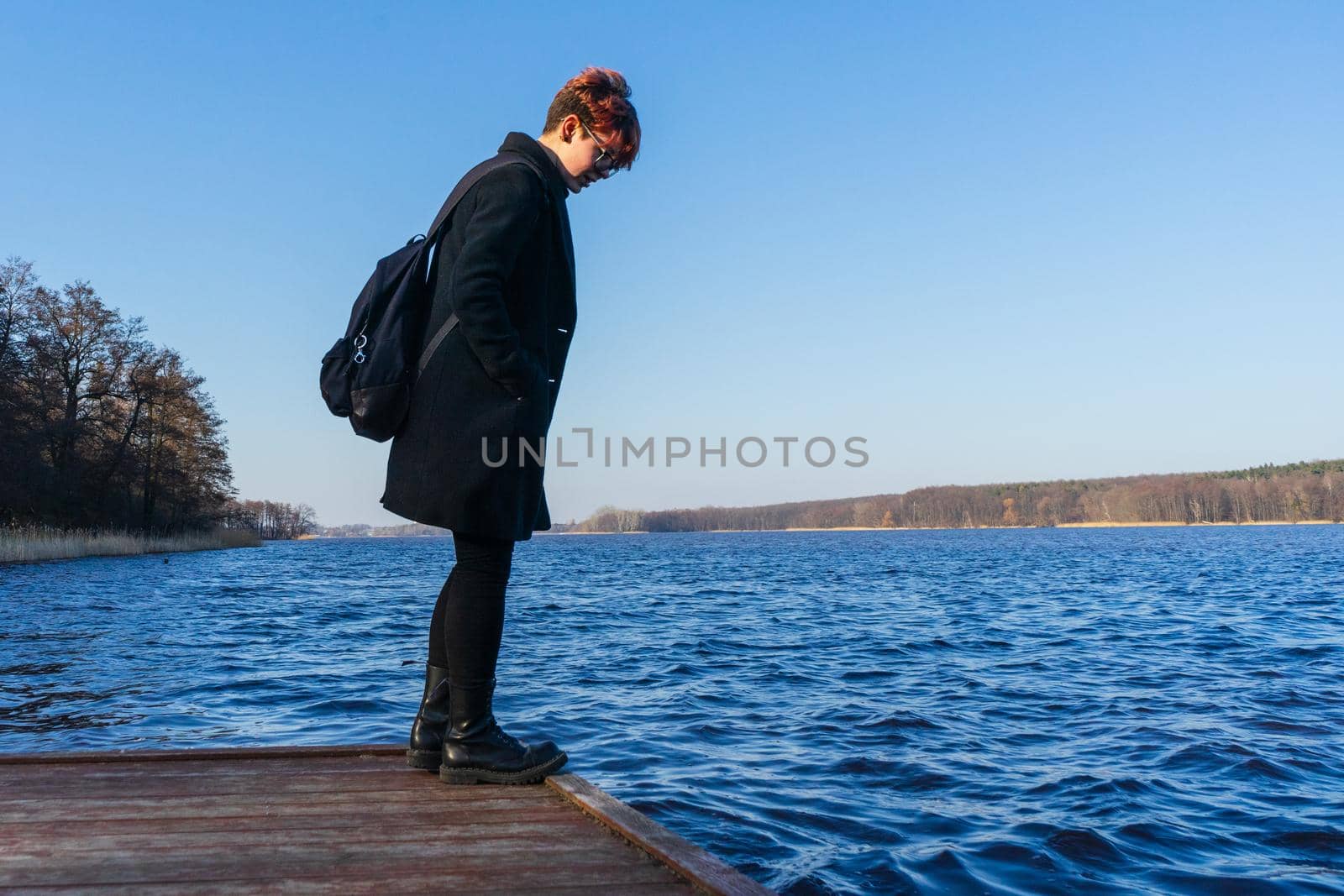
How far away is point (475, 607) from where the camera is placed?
3.00 meters

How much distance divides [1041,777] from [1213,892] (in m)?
1.74

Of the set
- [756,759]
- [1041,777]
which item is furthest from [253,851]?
[1041,777]

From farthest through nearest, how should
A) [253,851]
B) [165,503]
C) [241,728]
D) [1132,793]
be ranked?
1. [165,503]
2. [241,728]
3. [1132,793]
4. [253,851]

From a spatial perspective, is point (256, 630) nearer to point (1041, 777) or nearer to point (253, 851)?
point (1041, 777)

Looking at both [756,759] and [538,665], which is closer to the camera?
[756,759]

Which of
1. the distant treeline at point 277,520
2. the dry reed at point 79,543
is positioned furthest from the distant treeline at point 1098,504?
the dry reed at point 79,543

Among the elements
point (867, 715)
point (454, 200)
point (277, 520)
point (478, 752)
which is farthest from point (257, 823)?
point (277, 520)

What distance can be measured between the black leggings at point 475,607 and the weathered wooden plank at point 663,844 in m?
0.44

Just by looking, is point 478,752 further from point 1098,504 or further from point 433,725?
point 1098,504

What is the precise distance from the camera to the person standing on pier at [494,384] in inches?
113

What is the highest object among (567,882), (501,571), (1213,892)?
(501,571)

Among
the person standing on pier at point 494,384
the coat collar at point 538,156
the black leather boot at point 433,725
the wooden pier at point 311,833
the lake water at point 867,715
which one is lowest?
the lake water at point 867,715

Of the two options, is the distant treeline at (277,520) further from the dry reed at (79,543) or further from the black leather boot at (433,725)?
the black leather boot at (433,725)

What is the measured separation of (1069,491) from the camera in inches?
6511
